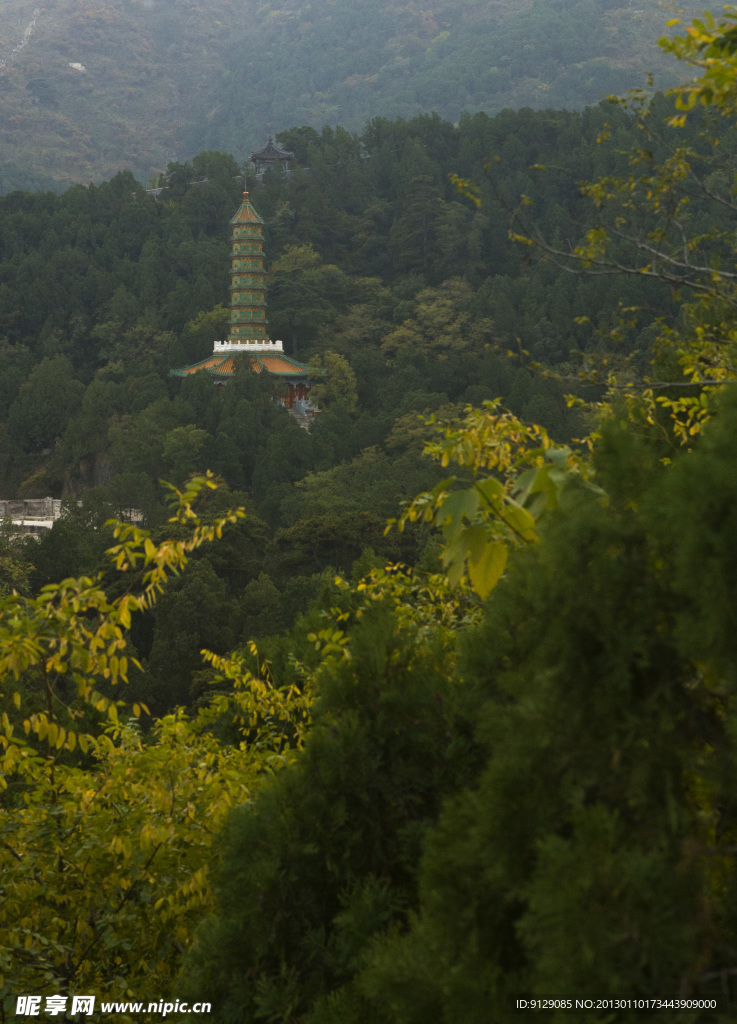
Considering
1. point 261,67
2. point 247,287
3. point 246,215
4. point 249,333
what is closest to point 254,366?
point 249,333

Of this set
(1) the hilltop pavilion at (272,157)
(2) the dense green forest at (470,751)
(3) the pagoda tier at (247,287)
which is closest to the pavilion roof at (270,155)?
(1) the hilltop pavilion at (272,157)

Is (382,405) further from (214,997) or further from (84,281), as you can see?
(214,997)

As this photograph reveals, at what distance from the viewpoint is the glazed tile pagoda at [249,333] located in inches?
1247

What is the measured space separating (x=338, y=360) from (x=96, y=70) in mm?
65633

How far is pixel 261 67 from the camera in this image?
88.8 metres

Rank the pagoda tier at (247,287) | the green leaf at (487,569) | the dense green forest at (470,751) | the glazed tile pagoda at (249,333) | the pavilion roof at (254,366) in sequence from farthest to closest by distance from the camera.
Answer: the pagoda tier at (247,287)
the glazed tile pagoda at (249,333)
the pavilion roof at (254,366)
the green leaf at (487,569)
the dense green forest at (470,751)

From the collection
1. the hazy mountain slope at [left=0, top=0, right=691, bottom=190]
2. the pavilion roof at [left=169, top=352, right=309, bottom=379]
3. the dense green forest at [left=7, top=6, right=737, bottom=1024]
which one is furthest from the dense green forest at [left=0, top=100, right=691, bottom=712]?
the hazy mountain slope at [left=0, top=0, right=691, bottom=190]

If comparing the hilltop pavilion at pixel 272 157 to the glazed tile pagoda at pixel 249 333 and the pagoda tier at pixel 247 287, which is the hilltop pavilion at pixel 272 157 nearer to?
the pagoda tier at pixel 247 287

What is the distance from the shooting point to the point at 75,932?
2.88 meters

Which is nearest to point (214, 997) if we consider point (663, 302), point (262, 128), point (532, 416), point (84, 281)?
point (532, 416)

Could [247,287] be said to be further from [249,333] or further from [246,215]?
[246,215]

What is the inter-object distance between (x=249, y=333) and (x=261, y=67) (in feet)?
212

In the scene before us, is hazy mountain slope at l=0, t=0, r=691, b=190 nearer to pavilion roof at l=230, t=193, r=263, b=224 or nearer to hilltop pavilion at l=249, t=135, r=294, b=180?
hilltop pavilion at l=249, t=135, r=294, b=180

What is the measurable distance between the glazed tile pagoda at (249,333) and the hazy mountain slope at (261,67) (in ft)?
133
